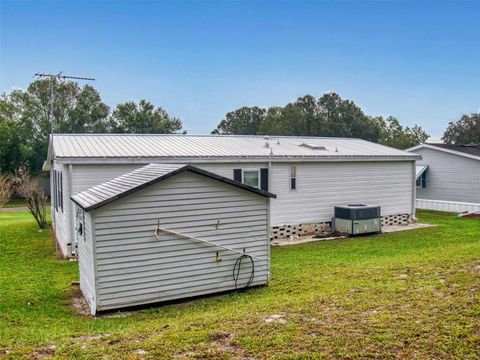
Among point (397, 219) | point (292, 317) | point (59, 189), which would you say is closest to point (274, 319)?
point (292, 317)

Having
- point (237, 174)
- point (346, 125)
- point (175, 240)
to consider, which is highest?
point (346, 125)

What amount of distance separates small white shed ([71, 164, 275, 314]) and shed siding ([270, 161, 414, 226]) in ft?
17.6

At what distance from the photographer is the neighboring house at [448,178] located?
19016 mm

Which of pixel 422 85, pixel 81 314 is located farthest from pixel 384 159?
pixel 422 85

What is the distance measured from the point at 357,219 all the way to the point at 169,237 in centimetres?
780

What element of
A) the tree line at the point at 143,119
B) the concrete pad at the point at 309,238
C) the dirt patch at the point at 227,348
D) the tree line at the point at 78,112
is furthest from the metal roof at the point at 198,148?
the tree line at the point at 78,112

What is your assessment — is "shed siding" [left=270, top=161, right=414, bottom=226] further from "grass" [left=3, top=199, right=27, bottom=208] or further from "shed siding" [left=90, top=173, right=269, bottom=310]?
"grass" [left=3, top=199, right=27, bottom=208]

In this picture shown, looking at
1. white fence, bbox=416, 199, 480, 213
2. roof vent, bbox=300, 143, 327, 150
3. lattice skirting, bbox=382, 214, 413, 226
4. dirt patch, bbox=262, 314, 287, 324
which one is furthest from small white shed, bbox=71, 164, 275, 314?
white fence, bbox=416, 199, 480, 213

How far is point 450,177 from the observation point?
20.1 metres

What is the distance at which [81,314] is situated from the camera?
20.9 ft

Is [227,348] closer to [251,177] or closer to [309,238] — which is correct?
[251,177]

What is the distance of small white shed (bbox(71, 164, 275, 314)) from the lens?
20.7 feet

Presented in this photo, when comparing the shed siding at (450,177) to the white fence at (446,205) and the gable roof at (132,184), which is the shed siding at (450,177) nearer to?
the white fence at (446,205)

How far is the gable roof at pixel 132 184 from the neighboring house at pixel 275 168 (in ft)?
11.1
